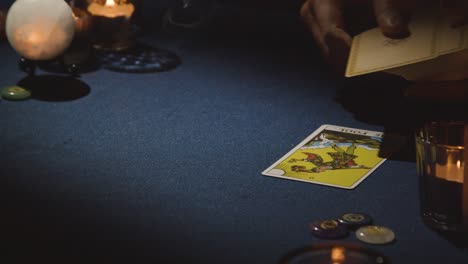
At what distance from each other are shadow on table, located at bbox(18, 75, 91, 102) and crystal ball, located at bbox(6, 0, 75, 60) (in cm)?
6

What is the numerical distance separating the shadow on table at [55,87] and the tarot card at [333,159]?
565 millimetres

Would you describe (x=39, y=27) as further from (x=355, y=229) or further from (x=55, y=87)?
(x=355, y=229)

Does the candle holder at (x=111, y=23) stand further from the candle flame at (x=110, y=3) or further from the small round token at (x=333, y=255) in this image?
the small round token at (x=333, y=255)

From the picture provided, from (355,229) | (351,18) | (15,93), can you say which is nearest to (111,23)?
(15,93)

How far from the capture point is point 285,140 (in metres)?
1.50

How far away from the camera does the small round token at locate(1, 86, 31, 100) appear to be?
1.69 meters

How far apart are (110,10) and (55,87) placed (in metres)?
0.35

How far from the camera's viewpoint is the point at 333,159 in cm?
139

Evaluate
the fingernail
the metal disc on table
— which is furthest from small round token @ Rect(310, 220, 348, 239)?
the metal disc on table

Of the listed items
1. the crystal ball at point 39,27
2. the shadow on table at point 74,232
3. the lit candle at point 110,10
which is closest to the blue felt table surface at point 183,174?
the shadow on table at point 74,232

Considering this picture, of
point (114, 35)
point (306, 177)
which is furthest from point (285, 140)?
point (114, 35)

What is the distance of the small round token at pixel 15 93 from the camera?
169 centimetres

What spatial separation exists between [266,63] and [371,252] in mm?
978

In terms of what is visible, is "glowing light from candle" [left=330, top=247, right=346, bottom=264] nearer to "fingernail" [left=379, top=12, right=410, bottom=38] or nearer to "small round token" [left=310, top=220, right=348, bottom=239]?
"small round token" [left=310, top=220, right=348, bottom=239]
